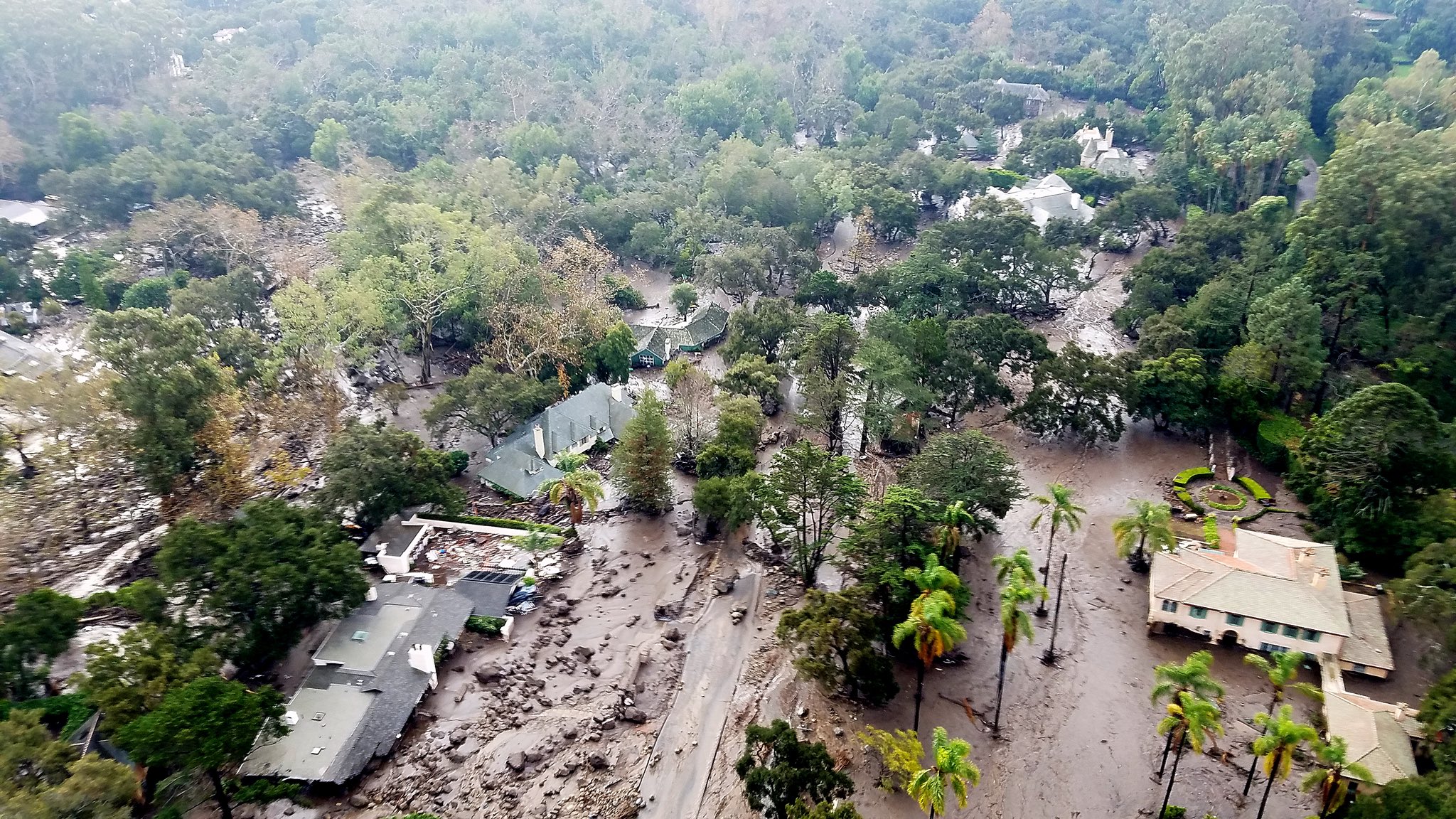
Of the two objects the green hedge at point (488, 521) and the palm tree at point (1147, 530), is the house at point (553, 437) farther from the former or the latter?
the palm tree at point (1147, 530)

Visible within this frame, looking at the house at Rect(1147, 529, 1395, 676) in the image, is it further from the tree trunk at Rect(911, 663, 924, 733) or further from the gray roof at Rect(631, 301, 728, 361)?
the gray roof at Rect(631, 301, 728, 361)

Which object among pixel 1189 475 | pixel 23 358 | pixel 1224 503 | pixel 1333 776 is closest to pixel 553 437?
pixel 23 358

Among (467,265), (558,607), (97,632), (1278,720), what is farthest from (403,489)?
(1278,720)

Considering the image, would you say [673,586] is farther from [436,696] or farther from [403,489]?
[403,489]

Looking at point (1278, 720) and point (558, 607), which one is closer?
point (1278, 720)

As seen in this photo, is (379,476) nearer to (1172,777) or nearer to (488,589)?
(488,589)

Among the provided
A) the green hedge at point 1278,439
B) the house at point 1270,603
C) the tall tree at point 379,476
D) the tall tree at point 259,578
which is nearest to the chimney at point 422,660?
the tall tree at point 259,578
